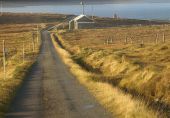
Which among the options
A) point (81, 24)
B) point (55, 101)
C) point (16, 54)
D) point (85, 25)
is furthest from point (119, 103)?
point (85, 25)

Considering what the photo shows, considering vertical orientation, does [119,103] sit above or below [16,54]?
above

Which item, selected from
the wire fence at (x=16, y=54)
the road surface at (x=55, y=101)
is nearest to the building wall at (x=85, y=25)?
the wire fence at (x=16, y=54)

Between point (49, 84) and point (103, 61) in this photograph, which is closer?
point (49, 84)

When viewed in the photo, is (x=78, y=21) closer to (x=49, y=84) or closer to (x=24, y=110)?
(x=49, y=84)

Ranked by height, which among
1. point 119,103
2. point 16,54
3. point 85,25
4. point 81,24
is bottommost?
point 16,54

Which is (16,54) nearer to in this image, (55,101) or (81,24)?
(55,101)

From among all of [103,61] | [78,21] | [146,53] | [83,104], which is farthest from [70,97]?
[78,21]

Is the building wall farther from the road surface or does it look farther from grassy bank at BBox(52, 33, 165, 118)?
grassy bank at BBox(52, 33, 165, 118)

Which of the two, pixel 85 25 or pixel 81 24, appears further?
pixel 85 25

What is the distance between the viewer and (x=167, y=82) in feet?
67.4

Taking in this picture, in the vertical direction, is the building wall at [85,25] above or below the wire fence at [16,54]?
above

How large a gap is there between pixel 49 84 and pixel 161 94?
236 inches

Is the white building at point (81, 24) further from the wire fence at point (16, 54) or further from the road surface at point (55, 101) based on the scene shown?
the road surface at point (55, 101)

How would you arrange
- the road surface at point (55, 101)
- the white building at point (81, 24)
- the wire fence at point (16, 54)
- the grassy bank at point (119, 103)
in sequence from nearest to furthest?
the grassy bank at point (119, 103)
the road surface at point (55, 101)
the wire fence at point (16, 54)
the white building at point (81, 24)
